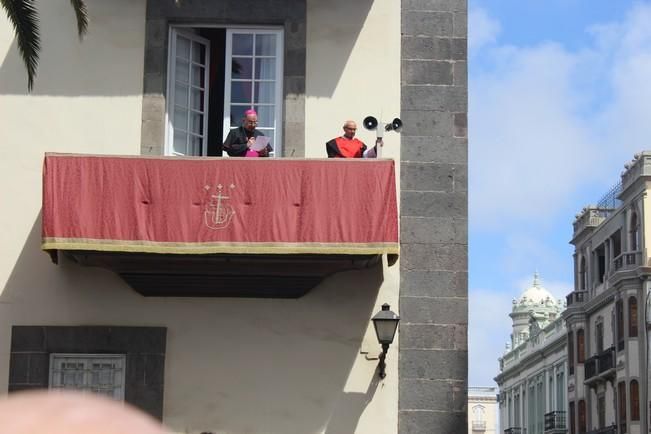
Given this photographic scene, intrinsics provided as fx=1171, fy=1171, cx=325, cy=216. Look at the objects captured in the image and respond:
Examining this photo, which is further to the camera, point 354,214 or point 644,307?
point 644,307

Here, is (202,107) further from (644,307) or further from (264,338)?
(644,307)

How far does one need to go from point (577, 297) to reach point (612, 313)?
7.33m

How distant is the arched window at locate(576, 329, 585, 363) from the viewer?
6844 cm

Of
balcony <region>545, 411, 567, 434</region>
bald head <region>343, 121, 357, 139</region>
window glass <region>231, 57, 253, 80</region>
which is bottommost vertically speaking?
balcony <region>545, 411, 567, 434</region>

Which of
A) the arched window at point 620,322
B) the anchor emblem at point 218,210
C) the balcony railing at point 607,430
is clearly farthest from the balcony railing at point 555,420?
the anchor emblem at point 218,210

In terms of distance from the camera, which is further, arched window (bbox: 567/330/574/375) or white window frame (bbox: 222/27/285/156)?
arched window (bbox: 567/330/574/375)

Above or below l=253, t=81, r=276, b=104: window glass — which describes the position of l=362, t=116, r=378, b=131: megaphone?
below

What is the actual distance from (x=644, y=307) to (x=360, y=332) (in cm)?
4598

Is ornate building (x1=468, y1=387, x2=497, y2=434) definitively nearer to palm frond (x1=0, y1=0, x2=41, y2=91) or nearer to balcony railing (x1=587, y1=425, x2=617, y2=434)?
balcony railing (x1=587, y1=425, x2=617, y2=434)

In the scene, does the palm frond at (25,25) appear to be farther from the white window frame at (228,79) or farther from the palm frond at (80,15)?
the white window frame at (228,79)

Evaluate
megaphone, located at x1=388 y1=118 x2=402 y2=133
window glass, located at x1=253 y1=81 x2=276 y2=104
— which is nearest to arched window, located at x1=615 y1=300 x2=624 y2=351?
window glass, located at x1=253 y1=81 x2=276 y2=104

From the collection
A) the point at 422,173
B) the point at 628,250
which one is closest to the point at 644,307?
the point at 628,250

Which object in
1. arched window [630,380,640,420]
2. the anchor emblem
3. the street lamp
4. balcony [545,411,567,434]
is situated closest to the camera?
the anchor emblem

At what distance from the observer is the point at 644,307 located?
56.7 metres
